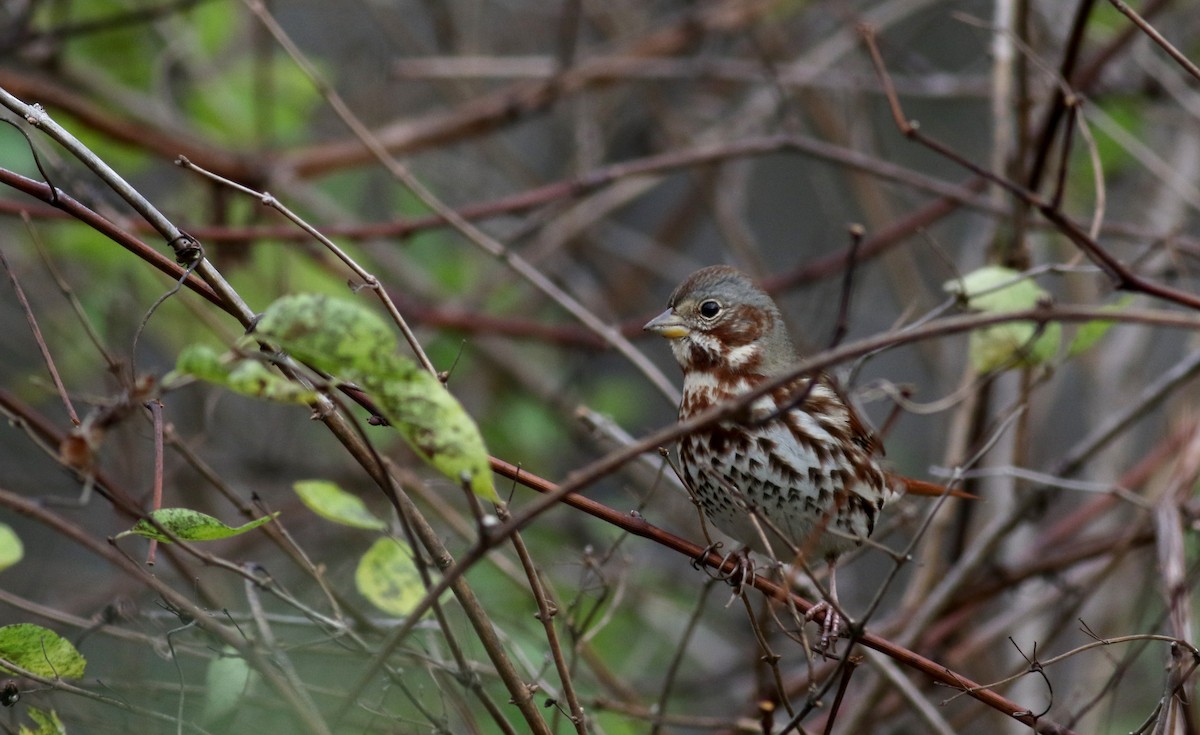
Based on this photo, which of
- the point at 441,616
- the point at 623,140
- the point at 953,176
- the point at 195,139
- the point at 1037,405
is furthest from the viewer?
the point at 953,176

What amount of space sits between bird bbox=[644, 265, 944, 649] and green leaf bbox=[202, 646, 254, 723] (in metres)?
0.93

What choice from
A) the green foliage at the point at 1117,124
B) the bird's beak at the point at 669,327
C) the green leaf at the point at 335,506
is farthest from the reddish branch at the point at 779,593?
the green foliage at the point at 1117,124

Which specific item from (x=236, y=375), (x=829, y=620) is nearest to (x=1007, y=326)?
(x=829, y=620)

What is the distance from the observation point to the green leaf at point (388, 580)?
234 centimetres

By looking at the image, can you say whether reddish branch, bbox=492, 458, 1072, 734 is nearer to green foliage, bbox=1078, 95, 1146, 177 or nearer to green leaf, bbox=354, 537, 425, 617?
green leaf, bbox=354, 537, 425, 617

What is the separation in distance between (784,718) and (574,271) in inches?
99.7

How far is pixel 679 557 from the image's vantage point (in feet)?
19.1

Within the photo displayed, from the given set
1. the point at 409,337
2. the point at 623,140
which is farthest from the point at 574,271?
the point at 409,337

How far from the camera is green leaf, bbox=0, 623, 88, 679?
1884 millimetres

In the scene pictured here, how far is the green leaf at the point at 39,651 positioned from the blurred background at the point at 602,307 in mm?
153

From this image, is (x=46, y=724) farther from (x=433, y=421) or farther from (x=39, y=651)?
(x=433, y=421)

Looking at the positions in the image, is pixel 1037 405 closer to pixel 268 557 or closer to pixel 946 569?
pixel 946 569

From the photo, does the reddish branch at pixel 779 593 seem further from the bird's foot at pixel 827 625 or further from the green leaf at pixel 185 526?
the green leaf at pixel 185 526

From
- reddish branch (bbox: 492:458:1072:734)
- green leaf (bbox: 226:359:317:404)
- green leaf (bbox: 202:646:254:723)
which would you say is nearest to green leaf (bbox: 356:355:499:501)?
green leaf (bbox: 226:359:317:404)
